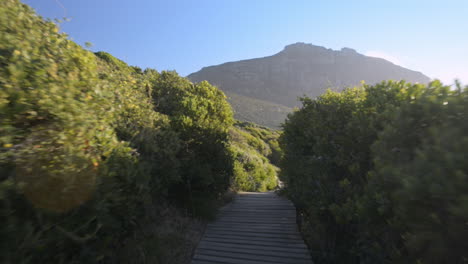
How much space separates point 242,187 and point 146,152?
6995mm

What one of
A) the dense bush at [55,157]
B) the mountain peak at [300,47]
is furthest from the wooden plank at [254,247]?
the mountain peak at [300,47]

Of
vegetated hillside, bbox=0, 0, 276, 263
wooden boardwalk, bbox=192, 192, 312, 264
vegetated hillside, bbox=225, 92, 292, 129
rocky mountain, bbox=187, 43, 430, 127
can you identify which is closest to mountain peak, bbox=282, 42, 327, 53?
rocky mountain, bbox=187, 43, 430, 127

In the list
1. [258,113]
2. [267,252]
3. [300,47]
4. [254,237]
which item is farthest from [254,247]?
[300,47]

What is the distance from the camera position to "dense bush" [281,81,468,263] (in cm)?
196

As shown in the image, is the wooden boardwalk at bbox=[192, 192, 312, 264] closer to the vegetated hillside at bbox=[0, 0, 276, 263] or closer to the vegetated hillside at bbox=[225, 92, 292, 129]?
the vegetated hillside at bbox=[0, 0, 276, 263]

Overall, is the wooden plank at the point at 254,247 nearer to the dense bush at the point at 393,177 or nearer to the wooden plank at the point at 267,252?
the wooden plank at the point at 267,252

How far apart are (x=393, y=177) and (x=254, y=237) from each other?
437cm

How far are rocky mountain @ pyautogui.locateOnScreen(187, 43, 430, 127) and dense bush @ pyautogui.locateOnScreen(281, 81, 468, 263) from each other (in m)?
72.7

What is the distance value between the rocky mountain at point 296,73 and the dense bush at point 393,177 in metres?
72.7

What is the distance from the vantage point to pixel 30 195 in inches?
86.5

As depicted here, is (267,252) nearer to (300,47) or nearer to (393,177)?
(393,177)

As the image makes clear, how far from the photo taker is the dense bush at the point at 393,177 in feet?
6.41

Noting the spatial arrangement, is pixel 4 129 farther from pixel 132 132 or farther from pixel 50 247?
pixel 132 132

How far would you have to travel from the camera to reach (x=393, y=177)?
94.6 inches
